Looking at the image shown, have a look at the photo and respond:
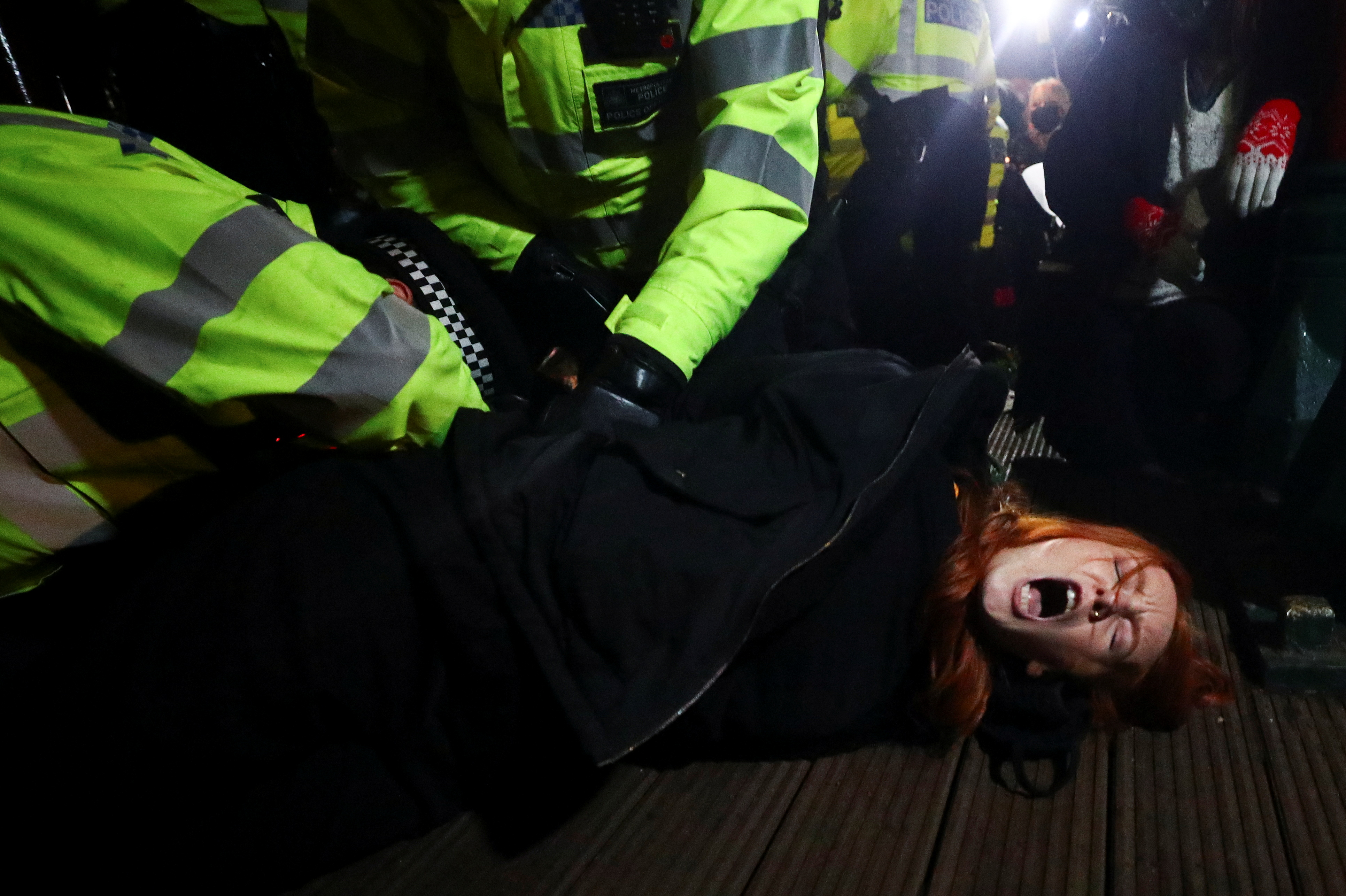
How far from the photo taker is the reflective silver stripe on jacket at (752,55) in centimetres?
125

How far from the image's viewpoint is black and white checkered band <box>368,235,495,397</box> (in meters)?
1.35

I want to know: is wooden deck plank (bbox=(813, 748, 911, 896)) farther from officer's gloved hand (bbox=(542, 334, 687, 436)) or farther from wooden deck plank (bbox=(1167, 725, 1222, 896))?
officer's gloved hand (bbox=(542, 334, 687, 436))

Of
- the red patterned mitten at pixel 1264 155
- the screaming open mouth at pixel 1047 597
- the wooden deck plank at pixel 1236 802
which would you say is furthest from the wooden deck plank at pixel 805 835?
the red patterned mitten at pixel 1264 155

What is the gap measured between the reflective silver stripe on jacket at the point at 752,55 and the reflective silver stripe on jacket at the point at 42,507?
110 centimetres

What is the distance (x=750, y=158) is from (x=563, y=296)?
1.50ft

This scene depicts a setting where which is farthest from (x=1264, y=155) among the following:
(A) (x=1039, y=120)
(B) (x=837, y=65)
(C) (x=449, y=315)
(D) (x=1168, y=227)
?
(A) (x=1039, y=120)

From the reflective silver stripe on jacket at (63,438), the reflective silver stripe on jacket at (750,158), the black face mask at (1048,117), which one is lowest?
the reflective silver stripe on jacket at (63,438)

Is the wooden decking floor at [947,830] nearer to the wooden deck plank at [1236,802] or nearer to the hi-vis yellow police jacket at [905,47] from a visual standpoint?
the wooden deck plank at [1236,802]

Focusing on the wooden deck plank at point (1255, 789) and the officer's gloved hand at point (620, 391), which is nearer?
the wooden deck plank at point (1255, 789)

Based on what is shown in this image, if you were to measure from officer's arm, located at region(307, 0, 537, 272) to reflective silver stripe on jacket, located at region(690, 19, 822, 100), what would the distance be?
1.61 ft

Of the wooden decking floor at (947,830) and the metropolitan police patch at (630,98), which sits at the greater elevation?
the metropolitan police patch at (630,98)

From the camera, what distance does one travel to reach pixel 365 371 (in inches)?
39.2

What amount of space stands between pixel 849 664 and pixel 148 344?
1.04 metres

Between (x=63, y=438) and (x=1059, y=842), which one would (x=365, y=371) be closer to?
(x=63, y=438)
